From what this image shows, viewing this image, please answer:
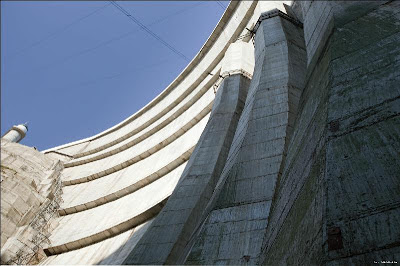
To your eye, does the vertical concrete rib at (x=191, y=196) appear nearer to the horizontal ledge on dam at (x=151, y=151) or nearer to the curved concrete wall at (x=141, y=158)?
the curved concrete wall at (x=141, y=158)

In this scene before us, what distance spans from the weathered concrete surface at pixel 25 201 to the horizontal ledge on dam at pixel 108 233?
665 mm

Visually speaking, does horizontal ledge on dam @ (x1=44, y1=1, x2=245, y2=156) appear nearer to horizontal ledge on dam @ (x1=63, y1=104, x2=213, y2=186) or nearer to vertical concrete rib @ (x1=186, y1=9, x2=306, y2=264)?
horizontal ledge on dam @ (x1=63, y1=104, x2=213, y2=186)

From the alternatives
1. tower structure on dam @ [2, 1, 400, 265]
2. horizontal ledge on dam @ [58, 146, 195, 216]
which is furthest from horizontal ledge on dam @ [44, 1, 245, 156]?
horizontal ledge on dam @ [58, 146, 195, 216]

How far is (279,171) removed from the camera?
210 inches

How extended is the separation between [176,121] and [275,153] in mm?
13606

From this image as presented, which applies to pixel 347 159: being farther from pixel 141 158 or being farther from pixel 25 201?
pixel 141 158

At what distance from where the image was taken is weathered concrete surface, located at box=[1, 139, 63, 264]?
13038mm

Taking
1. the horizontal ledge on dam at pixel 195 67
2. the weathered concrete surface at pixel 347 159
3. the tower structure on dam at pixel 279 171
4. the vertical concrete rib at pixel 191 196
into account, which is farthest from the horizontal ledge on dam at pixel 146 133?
the weathered concrete surface at pixel 347 159

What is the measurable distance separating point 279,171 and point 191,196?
9.46 feet

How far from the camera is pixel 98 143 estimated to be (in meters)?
26.4

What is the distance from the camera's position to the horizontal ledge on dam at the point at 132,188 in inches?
533

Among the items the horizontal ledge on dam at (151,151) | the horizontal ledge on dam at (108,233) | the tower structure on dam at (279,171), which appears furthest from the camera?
the horizontal ledge on dam at (151,151)

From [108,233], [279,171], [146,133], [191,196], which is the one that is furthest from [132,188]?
[279,171]

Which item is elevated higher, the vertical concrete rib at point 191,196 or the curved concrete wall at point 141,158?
the curved concrete wall at point 141,158
